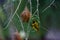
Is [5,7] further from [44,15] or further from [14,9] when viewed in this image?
[44,15]

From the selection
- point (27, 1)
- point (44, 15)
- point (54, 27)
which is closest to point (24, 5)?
point (27, 1)

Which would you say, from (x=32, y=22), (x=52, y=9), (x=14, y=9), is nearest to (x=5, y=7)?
(x=14, y=9)

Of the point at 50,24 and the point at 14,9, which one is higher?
the point at 14,9

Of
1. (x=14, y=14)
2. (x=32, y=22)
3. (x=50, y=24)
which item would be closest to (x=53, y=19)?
(x=50, y=24)

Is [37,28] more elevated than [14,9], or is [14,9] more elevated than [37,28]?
[14,9]

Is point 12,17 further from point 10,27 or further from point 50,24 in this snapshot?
point 50,24

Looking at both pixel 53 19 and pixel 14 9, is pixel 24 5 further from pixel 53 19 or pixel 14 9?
pixel 53 19

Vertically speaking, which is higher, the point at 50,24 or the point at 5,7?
the point at 5,7
